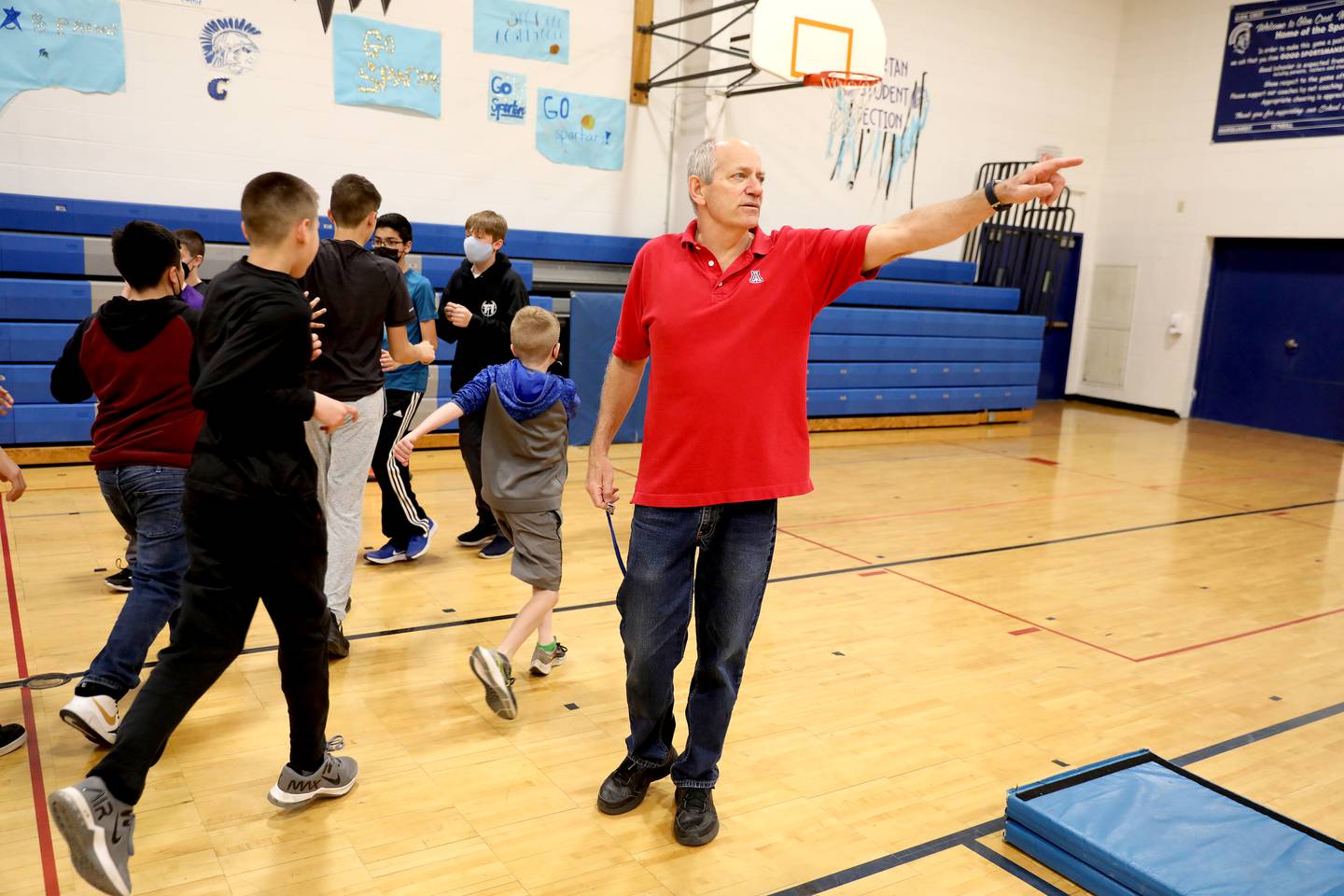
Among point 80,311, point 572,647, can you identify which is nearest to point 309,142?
point 80,311

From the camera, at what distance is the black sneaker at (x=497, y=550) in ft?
15.3

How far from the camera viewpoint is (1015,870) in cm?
243

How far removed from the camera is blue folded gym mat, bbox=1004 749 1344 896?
2230 millimetres

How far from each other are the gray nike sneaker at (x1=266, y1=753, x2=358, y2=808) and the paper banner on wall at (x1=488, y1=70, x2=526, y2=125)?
6.20m

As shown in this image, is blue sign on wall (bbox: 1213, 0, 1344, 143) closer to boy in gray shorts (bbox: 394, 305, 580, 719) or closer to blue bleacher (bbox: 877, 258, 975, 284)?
blue bleacher (bbox: 877, 258, 975, 284)

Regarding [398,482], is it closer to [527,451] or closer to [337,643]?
[337,643]

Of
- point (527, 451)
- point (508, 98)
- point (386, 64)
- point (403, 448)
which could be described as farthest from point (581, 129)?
point (403, 448)

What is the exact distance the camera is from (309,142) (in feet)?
23.0

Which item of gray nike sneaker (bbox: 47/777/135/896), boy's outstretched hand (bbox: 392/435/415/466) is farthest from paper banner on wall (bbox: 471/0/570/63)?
gray nike sneaker (bbox: 47/777/135/896)

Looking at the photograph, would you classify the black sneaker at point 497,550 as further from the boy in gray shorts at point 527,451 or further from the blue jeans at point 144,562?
the blue jeans at point 144,562

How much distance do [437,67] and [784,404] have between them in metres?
6.10

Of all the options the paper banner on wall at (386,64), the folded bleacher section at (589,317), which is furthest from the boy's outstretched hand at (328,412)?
the paper banner on wall at (386,64)

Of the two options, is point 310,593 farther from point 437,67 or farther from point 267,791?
point 437,67

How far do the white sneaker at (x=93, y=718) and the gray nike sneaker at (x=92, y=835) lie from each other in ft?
2.59
